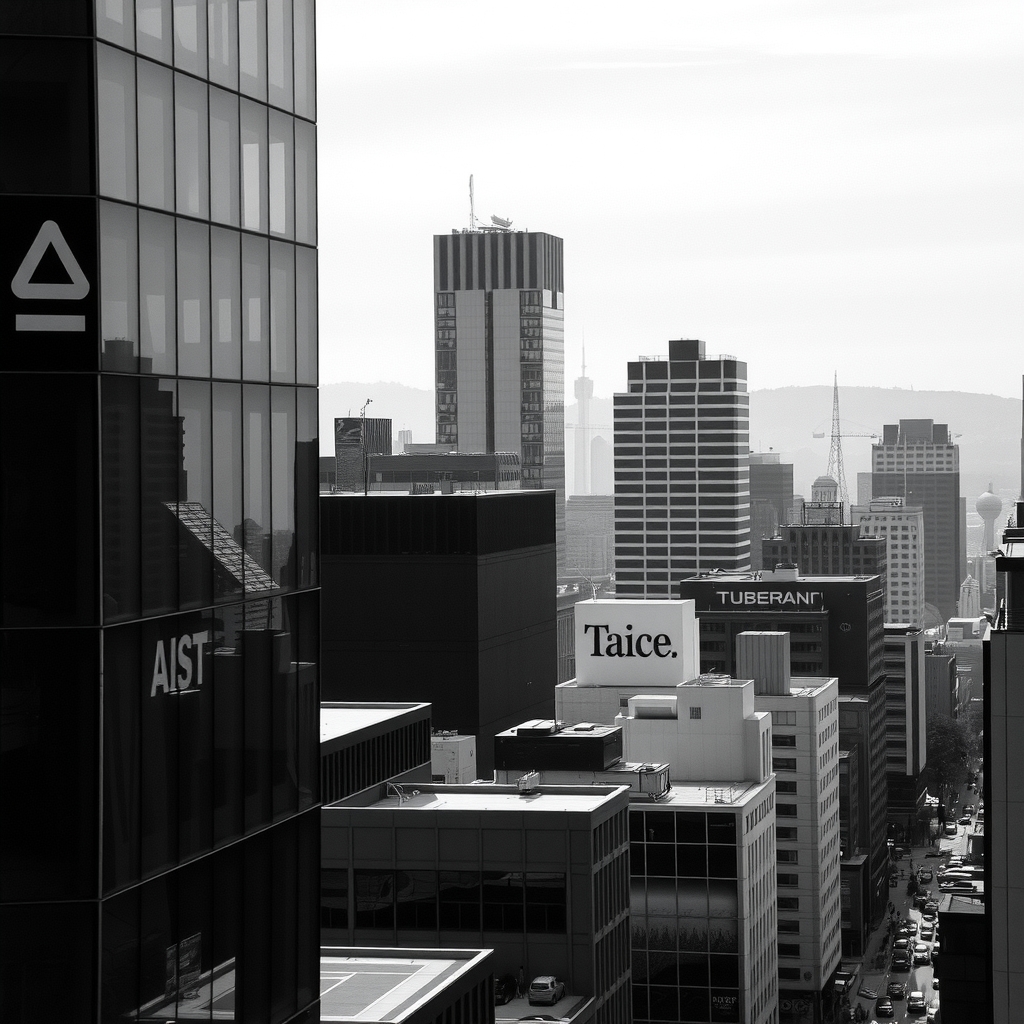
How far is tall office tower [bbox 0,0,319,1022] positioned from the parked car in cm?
3956

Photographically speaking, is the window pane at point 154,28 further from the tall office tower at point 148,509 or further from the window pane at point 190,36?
the window pane at point 190,36

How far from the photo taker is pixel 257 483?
24.9 m

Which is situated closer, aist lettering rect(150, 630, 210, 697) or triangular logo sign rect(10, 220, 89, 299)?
triangular logo sign rect(10, 220, 89, 299)

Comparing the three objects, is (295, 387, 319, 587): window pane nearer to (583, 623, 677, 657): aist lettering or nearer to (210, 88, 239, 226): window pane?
(210, 88, 239, 226): window pane

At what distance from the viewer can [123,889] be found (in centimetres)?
2158

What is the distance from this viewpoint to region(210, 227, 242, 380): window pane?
77.6ft

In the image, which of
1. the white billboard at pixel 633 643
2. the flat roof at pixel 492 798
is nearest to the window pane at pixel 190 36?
the flat roof at pixel 492 798

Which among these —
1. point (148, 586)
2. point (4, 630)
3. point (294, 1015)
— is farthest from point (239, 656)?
point (294, 1015)

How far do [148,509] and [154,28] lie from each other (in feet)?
20.8

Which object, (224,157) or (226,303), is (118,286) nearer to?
(226,303)

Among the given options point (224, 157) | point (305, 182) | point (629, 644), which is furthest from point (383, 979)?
point (629, 644)

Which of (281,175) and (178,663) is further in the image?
(281,175)

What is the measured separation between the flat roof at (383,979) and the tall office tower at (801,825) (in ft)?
289

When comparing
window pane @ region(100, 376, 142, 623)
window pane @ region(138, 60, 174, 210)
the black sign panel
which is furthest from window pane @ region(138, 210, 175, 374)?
the black sign panel
